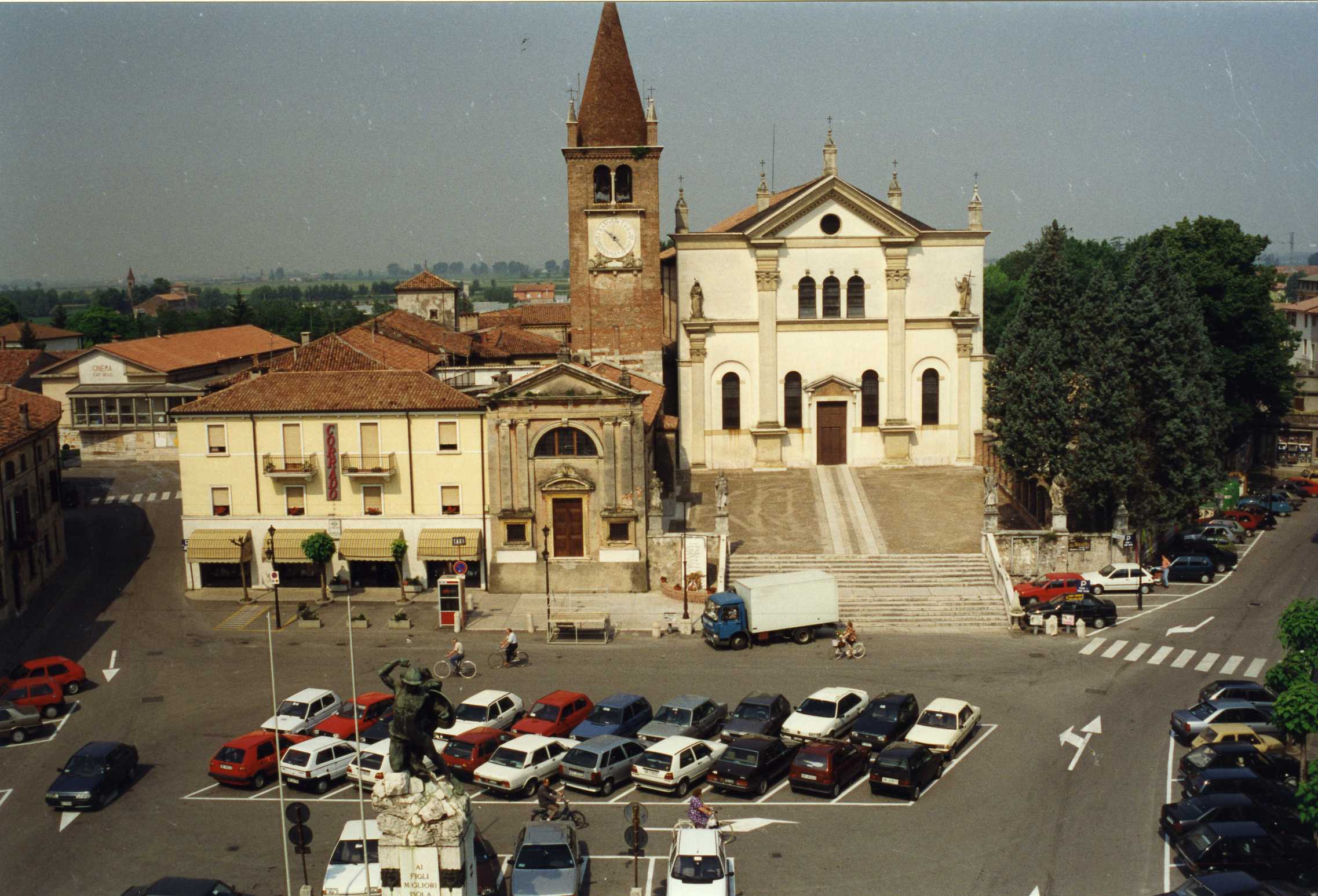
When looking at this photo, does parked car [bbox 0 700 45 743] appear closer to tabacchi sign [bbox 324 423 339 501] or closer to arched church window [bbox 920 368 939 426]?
tabacchi sign [bbox 324 423 339 501]

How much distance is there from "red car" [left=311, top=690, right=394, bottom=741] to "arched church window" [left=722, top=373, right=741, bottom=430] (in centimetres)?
3157

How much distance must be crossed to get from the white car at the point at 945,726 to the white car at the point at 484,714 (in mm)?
11099

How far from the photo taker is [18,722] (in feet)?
119

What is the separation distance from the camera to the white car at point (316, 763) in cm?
3172

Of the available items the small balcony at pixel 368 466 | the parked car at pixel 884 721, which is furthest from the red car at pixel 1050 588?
the small balcony at pixel 368 466

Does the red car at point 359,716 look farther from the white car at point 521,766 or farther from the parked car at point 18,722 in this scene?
the parked car at point 18,722

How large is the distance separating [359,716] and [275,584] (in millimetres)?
13181

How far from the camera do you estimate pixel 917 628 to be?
151ft

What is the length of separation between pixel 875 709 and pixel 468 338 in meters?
58.2

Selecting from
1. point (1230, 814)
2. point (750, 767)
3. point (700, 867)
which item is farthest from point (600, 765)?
point (1230, 814)

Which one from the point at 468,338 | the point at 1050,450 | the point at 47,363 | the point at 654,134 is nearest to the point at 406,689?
the point at 1050,450

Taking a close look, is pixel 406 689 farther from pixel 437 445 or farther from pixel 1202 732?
pixel 437 445

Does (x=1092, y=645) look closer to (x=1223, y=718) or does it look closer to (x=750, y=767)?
(x=1223, y=718)

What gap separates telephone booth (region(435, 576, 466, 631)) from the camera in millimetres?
46656
